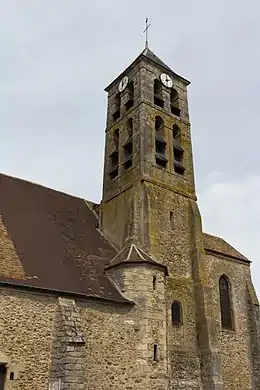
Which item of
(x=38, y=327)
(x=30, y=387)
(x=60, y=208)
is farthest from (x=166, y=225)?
(x=30, y=387)

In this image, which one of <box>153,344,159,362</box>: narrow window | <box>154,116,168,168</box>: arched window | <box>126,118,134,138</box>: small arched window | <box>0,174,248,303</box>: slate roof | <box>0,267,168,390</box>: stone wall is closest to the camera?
<box>0,267,168,390</box>: stone wall

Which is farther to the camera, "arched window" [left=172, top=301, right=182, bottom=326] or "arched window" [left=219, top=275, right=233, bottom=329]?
"arched window" [left=219, top=275, right=233, bottom=329]

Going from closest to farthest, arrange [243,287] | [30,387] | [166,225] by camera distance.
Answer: [30,387] → [166,225] → [243,287]

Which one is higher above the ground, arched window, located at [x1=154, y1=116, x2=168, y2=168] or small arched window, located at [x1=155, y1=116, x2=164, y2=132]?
small arched window, located at [x1=155, y1=116, x2=164, y2=132]

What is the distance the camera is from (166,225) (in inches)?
665

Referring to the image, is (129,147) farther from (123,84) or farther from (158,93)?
(123,84)

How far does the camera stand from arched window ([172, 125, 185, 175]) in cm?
1912

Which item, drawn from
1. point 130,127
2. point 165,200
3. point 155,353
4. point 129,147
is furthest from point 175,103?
point 155,353

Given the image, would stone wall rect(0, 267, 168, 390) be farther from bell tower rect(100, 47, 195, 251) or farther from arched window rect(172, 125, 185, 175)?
arched window rect(172, 125, 185, 175)

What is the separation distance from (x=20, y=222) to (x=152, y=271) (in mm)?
4960

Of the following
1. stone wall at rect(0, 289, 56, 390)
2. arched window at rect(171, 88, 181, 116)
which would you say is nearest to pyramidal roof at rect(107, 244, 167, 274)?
stone wall at rect(0, 289, 56, 390)

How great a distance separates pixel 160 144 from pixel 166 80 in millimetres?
4027

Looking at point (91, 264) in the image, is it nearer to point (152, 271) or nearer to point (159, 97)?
point (152, 271)

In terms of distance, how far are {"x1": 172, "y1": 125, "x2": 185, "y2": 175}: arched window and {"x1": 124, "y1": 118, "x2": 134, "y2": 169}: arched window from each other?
2.08 metres
